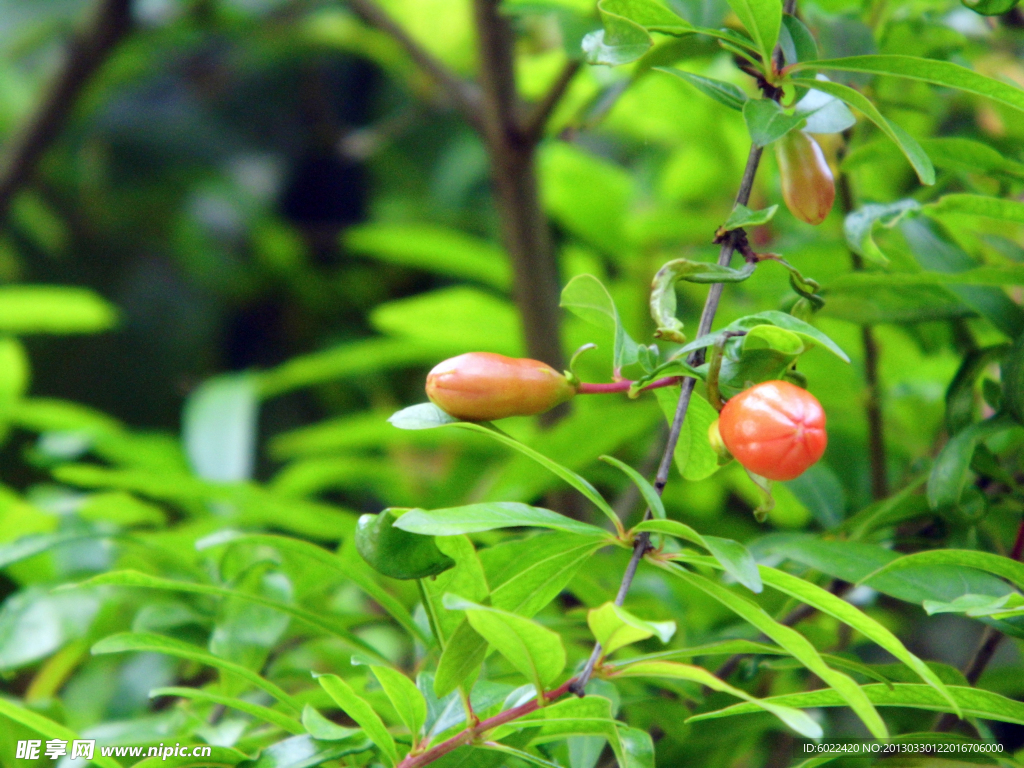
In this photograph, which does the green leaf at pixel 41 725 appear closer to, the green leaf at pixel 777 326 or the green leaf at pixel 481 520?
the green leaf at pixel 481 520

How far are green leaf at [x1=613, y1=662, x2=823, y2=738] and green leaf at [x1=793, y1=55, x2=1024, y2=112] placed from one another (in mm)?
230

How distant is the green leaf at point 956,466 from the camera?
1.32 ft

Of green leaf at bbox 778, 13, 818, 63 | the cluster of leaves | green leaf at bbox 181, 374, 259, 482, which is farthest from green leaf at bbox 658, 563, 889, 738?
green leaf at bbox 181, 374, 259, 482

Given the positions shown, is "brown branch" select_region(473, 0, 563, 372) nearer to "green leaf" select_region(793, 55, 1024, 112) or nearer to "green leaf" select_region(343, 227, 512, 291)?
"green leaf" select_region(343, 227, 512, 291)

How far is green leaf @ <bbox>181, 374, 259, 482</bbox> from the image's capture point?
0.92 meters

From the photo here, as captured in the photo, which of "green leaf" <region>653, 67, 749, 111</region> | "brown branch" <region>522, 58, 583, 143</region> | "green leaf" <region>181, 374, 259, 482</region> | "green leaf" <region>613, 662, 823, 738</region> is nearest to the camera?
"green leaf" <region>613, 662, 823, 738</region>

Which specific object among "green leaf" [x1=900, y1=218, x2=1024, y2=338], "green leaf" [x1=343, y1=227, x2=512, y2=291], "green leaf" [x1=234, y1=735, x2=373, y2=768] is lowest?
"green leaf" [x1=343, y1=227, x2=512, y2=291]

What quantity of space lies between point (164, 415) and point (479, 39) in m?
0.97

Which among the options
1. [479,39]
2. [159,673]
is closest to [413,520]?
[159,673]

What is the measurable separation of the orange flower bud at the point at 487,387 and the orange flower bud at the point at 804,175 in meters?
0.13

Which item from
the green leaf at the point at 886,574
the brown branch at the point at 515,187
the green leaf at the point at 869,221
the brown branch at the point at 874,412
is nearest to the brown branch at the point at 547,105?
the brown branch at the point at 515,187

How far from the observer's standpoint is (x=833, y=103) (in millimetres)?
380

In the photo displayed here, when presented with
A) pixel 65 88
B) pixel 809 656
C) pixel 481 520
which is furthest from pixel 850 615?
pixel 65 88

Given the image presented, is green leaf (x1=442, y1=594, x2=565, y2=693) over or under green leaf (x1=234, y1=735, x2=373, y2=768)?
over
